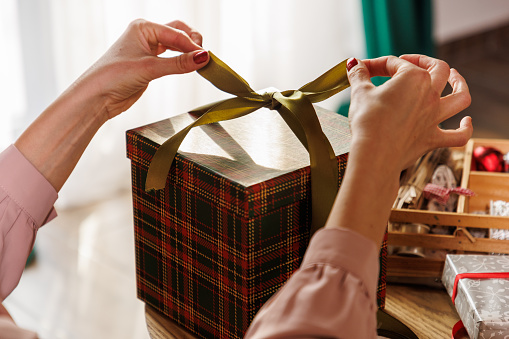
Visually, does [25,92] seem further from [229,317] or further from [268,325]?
[268,325]

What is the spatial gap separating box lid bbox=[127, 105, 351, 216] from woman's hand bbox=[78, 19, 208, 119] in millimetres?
72

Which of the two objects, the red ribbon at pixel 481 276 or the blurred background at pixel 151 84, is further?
the blurred background at pixel 151 84

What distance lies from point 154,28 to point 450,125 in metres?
1.67

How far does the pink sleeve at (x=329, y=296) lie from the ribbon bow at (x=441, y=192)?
1.52ft

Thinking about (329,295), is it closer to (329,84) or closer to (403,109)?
(403,109)

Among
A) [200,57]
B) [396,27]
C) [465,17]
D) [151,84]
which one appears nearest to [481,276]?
[200,57]

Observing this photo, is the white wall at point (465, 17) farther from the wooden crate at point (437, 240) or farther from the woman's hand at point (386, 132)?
the woman's hand at point (386, 132)

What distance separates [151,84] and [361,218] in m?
1.64

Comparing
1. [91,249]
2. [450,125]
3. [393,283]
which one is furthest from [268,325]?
[450,125]

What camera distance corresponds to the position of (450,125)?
2357 mm

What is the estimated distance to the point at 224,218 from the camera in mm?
756

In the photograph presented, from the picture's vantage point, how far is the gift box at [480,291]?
0.77m

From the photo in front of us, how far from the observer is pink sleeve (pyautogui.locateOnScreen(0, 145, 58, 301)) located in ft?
2.72


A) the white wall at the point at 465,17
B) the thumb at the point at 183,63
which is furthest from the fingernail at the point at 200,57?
the white wall at the point at 465,17
